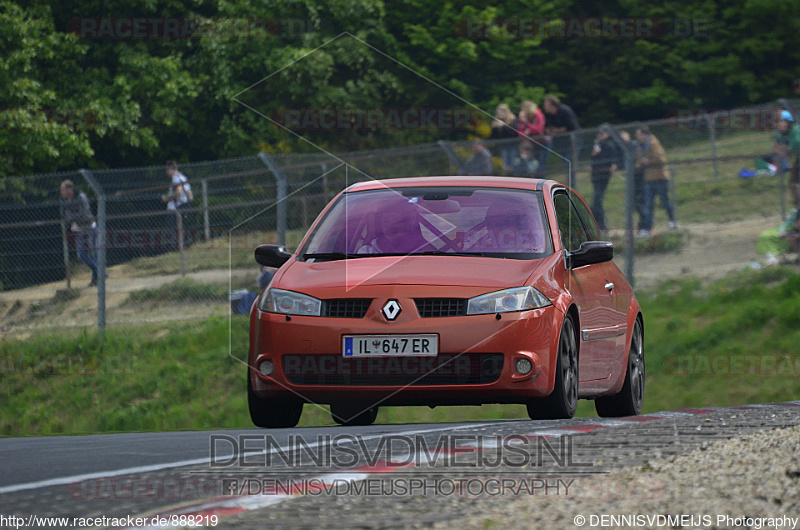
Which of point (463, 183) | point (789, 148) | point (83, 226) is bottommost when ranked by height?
point (83, 226)

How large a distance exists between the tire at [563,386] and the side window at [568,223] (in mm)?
804

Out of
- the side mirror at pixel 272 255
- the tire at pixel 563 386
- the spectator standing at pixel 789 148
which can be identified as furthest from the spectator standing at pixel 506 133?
the tire at pixel 563 386

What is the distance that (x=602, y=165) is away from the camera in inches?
744

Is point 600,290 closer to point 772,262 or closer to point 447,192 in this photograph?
point 447,192

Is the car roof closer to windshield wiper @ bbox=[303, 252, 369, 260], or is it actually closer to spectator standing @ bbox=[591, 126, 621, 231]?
windshield wiper @ bbox=[303, 252, 369, 260]

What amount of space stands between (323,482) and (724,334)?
12278mm

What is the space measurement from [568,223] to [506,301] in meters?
1.58

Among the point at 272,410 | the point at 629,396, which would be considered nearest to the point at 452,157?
the point at 629,396

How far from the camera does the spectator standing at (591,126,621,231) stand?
61.5 feet

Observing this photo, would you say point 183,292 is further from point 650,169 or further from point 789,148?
point 789,148

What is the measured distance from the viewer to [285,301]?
8.88 m

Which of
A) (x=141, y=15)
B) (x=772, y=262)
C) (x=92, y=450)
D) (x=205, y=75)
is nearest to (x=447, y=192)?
(x=92, y=450)

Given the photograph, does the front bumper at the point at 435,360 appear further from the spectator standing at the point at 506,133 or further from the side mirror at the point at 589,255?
the spectator standing at the point at 506,133

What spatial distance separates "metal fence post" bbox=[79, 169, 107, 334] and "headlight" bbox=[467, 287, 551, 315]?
1066 cm
